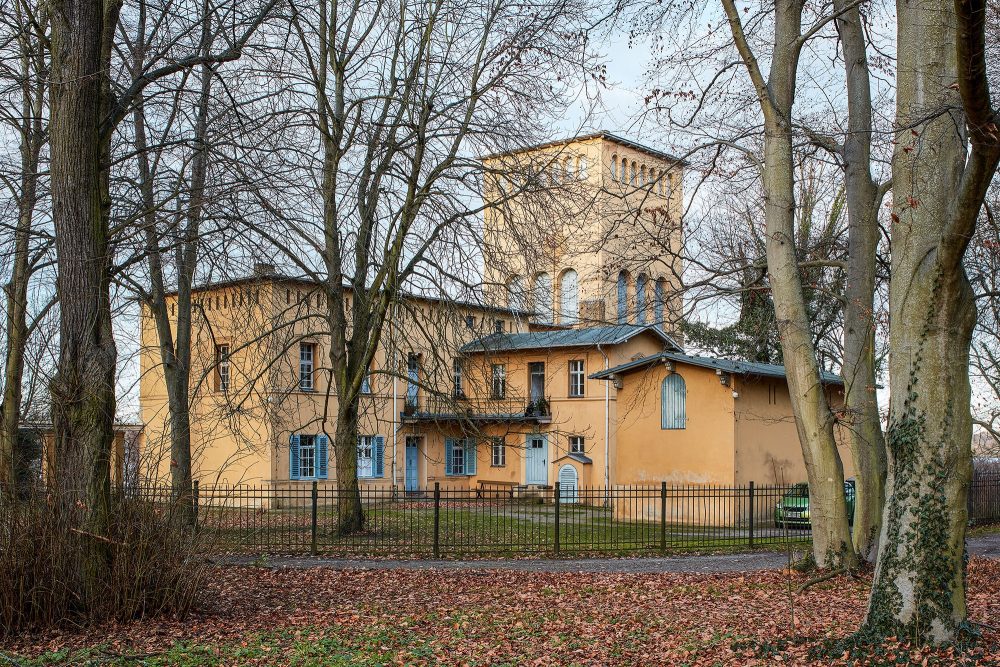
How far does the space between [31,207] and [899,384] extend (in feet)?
44.1

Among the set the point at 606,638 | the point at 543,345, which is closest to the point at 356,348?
the point at 606,638

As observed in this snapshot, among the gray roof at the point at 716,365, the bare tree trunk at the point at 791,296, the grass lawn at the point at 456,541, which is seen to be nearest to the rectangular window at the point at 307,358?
the gray roof at the point at 716,365

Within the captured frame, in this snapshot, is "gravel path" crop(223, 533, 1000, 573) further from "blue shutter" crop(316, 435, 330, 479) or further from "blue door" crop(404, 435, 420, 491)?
"blue door" crop(404, 435, 420, 491)

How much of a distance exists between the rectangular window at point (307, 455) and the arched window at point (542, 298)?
59.9 feet

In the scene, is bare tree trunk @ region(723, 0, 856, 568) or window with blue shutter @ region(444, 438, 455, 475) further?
window with blue shutter @ region(444, 438, 455, 475)

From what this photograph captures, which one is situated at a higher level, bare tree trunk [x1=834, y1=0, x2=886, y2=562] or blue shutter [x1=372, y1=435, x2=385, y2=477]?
bare tree trunk [x1=834, y1=0, x2=886, y2=562]

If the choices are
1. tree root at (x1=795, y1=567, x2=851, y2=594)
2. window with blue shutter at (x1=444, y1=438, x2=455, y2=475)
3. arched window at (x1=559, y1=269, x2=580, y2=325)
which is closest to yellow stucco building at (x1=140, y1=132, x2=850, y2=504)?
window with blue shutter at (x1=444, y1=438, x2=455, y2=475)

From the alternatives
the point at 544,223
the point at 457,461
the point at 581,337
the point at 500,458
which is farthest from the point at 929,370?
the point at 457,461

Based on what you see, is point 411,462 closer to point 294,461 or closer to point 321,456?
point 321,456

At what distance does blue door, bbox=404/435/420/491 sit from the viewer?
38.3m

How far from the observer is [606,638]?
8.96 meters

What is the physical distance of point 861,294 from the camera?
1402cm

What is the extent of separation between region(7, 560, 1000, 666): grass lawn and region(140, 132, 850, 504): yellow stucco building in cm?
175

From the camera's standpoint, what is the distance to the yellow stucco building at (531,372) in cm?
1642
